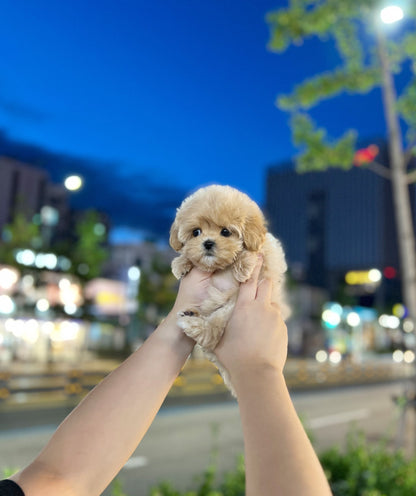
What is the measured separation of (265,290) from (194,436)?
40.0 feet

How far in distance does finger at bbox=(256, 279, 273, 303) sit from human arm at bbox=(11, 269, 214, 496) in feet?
0.52

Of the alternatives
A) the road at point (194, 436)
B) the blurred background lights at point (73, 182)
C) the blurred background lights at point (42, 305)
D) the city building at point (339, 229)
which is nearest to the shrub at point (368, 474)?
the road at point (194, 436)

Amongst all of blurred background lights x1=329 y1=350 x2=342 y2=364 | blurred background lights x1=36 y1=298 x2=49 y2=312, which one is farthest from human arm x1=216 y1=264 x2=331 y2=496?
blurred background lights x1=329 y1=350 x2=342 y2=364

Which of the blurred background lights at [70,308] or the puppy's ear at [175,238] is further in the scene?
the blurred background lights at [70,308]

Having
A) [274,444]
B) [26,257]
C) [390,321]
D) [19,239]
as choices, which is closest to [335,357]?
[26,257]

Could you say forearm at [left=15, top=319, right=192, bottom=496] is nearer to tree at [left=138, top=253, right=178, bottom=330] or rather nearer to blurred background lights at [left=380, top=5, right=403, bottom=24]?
blurred background lights at [left=380, top=5, right=403, bottom=24]

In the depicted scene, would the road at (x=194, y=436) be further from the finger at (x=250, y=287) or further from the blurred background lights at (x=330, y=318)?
the blurred background lights at (x=330, y=318)

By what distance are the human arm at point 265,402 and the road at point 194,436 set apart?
163 inches

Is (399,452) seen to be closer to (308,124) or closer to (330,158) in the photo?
(330,158)

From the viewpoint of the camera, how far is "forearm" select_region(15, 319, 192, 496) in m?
Answer: 1.19

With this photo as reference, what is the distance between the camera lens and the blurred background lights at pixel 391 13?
654cm

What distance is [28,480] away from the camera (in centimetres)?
116

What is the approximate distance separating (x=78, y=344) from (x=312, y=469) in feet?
131

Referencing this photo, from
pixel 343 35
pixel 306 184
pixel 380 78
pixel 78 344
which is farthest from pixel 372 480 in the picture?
pixel 306 184
